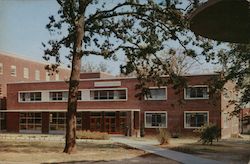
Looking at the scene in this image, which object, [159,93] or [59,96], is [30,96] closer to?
[59,96]

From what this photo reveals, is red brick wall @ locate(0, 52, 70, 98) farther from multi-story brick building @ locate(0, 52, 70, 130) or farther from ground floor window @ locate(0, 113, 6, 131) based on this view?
ground floor window @ locate(0, 113, 6, 131)

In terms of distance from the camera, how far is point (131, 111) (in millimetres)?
50531

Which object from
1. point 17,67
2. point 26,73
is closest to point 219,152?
point 17,67

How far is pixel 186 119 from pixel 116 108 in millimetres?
8435

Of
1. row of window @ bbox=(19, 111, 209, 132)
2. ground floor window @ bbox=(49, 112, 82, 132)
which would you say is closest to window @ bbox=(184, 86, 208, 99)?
row of window @ bbox=(19, 111, 209, 132)

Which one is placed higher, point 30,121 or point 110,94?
point 110,94

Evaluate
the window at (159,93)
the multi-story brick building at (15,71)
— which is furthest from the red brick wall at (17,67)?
the window at (159,93)

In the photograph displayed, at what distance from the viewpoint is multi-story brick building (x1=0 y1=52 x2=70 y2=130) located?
Answer: 6419 cm

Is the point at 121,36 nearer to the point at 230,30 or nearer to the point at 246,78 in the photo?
the point at 246,78

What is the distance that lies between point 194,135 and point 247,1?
3820cm

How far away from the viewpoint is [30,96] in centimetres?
5797

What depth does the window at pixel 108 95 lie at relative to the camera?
51359 millimetres

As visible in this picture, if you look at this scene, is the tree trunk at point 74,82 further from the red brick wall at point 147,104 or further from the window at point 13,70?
the window at point 13,70

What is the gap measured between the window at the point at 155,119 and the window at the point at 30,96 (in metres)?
15.2
